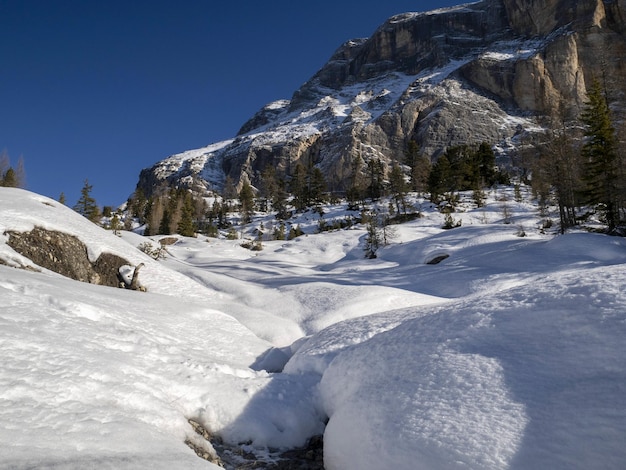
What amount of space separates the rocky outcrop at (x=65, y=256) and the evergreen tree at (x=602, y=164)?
82.1 ft

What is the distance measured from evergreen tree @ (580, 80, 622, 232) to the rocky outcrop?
25.0 metres

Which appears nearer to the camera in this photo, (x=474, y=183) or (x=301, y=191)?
(x=474, y=183)

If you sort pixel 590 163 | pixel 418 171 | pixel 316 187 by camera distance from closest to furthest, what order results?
pixel 590 163 → pixel 418 171 → pixel 316 187

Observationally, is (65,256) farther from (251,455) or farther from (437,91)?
(437,91)

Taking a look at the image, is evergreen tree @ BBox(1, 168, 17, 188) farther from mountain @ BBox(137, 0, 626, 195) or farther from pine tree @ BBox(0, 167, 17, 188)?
mountain @ BBox(137, 0, 626, 195)

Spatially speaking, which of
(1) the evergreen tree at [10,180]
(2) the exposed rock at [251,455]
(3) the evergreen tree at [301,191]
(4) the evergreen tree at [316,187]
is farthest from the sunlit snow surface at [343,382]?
(1) the evergreen tree at [10,180]

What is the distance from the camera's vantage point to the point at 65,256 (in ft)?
40.9

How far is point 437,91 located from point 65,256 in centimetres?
11081

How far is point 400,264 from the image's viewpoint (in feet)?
78.8

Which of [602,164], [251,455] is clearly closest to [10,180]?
[251,455]

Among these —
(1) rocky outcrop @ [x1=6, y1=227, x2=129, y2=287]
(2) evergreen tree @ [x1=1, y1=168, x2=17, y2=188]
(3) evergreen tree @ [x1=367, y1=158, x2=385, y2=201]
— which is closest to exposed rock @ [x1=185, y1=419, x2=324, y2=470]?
(1) rocky outcrop @ [x1=6, y1=227, x2=129, y2=287]

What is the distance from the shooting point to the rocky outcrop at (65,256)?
11.6 meters

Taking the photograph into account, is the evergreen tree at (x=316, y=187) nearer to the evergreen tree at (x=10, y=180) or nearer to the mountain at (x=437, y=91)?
the mountain at (x=437, y=91)

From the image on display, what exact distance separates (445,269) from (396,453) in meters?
16.2
